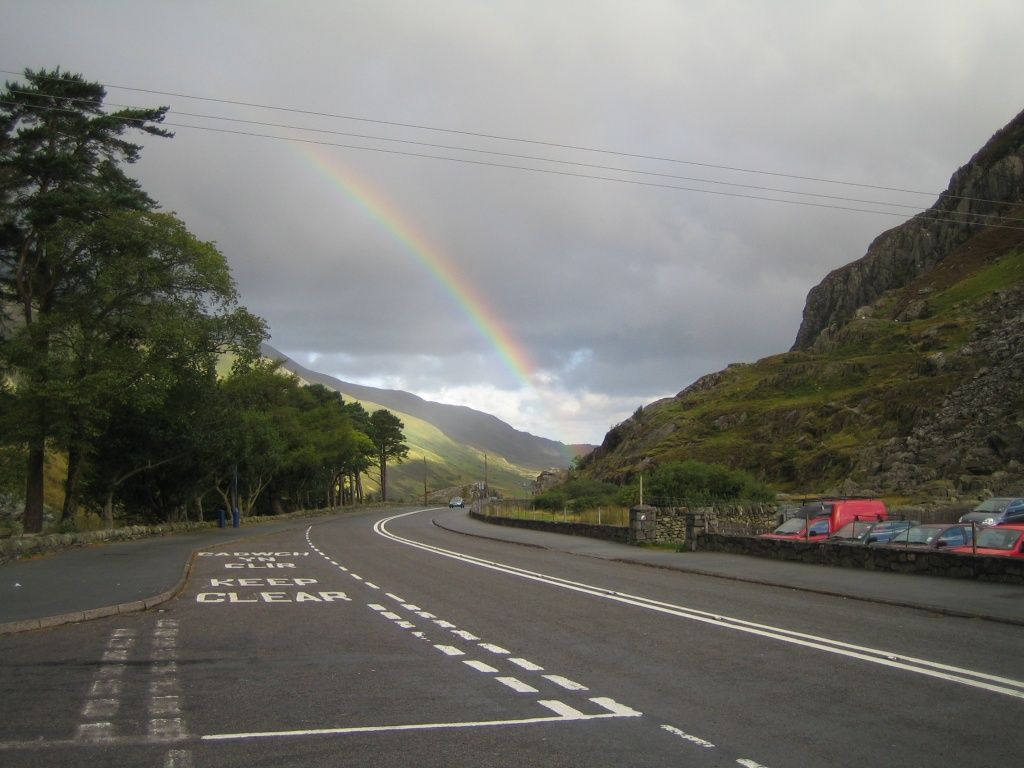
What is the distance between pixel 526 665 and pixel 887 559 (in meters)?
11.9

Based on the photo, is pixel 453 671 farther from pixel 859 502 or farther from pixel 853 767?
pixel 859 502

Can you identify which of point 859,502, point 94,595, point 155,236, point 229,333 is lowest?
point 94,595

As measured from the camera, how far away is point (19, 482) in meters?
48.0

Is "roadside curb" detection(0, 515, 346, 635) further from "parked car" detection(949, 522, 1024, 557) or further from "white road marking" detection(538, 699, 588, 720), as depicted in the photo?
"parked car" detection(949, 522, 1024, 557)

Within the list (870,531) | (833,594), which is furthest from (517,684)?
(870,531)

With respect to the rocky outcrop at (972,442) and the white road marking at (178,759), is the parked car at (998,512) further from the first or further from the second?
the white road marking at (178,759)

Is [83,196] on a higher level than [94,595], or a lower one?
higher

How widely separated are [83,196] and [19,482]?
75.6ft

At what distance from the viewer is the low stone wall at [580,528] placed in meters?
31.6

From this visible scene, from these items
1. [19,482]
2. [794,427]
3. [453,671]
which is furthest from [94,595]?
[794,427]

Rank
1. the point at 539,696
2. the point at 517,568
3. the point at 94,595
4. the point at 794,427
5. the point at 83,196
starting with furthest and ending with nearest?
the point at 794,427
the point at 83,196
the point at 517,568
the point at 94,595
the point at 539,696

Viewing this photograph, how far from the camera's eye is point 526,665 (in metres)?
9.05

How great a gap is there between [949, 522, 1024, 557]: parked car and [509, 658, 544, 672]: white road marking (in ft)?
35.3

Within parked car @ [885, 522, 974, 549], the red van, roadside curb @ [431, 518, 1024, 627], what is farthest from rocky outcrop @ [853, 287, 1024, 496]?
roadside curb @ [431, 518, 1024, 627]
